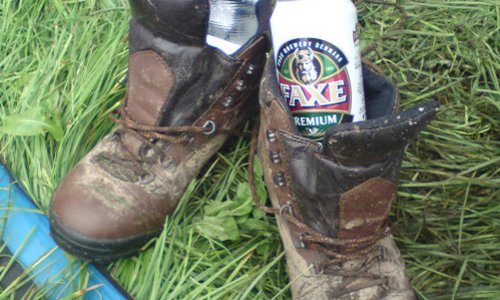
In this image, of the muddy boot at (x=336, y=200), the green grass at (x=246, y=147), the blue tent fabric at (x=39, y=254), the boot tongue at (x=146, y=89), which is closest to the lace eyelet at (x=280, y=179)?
the muddy boot at (x=336, y=200)

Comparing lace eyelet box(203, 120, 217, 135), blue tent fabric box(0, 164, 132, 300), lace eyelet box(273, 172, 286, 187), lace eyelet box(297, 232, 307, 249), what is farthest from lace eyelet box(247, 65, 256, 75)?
blue tent fabric box(0, 164, 132, 300)

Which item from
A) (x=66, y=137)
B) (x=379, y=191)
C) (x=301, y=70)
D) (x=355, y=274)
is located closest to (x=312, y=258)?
(x=355, y=274)

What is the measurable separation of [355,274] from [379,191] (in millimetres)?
171

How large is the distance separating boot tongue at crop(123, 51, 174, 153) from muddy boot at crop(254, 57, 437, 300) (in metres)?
0.21

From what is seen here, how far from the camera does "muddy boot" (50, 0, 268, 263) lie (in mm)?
1170

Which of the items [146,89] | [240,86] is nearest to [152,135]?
[146,89]

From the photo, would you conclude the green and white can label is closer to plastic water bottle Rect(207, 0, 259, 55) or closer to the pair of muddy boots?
the pair of muddy boots

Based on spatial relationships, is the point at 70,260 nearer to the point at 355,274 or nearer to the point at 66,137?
the point at 66,137

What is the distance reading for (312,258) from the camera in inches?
44.0

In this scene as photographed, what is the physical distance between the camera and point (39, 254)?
50.6 inches

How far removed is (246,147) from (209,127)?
0.15 metres

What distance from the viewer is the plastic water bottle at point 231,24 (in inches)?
49.1

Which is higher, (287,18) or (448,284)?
(287,18)

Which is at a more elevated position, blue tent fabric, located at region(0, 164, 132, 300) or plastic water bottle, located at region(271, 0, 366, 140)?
plastic water bottle, located at region(271, 0, 366, 140)
